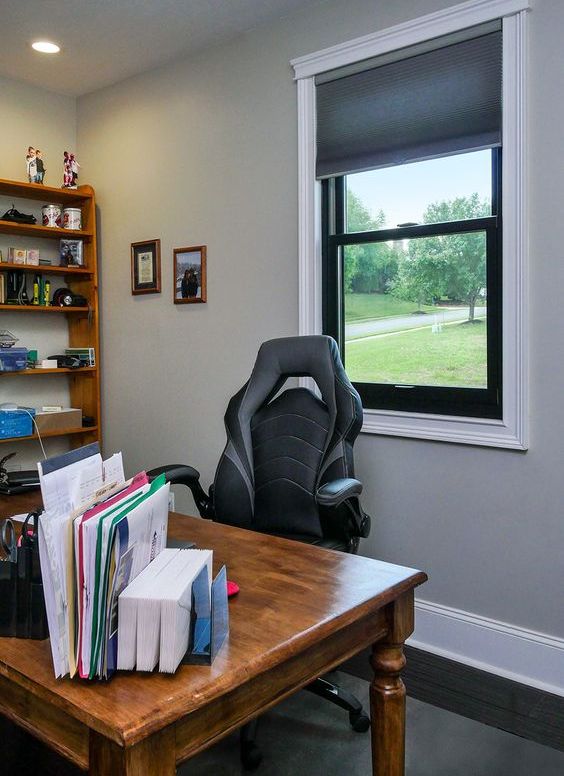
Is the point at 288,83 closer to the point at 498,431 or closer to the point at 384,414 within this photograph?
the point at 384,414

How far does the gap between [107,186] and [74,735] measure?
140 inches

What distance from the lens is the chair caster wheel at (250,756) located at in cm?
197

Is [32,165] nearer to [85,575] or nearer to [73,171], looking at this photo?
[73,171]

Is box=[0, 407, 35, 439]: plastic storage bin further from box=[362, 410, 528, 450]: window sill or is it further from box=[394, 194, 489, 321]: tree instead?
box=[394, 194, 489, 321]: tree

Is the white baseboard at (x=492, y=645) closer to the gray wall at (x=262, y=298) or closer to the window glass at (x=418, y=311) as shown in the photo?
the gray wall at (x=262, y=298)

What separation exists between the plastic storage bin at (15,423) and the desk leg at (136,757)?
285 centimetres

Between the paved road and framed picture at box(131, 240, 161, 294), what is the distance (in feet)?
4.18

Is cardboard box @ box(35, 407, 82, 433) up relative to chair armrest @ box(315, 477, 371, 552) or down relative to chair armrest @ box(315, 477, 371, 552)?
up

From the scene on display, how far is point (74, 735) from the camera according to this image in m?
1.06

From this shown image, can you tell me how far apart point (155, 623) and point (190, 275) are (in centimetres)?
277

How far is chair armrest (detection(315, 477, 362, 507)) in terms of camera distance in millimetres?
2148

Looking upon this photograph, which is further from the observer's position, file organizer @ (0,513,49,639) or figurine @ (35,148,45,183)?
figurine @ (35,148,45,183)

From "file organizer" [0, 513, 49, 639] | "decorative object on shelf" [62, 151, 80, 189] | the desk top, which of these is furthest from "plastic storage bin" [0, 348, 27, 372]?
"file organizer" [0, 513, 49, 639]

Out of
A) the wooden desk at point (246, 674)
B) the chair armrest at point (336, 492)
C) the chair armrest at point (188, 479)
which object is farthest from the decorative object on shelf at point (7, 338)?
the wooden desk at point (246, 674)
